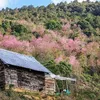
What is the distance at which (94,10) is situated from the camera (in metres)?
93.1

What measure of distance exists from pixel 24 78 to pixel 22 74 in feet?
1.44

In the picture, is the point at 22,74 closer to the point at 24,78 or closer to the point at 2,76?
the point at 24,78

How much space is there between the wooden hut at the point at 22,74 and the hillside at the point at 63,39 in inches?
132

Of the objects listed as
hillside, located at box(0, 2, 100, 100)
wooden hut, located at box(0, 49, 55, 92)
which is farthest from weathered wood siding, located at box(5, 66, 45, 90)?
hillside, located at box(0, 2, 100, 100)

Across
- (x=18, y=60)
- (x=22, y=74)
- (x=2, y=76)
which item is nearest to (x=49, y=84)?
(x=22, y=74)

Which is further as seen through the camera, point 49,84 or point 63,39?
point 63,39

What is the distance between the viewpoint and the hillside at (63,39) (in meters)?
46.5

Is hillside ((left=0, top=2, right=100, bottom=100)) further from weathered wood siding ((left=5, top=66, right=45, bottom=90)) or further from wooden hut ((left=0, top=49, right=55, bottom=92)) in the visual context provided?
weathered wood siding ((left=5, top=66, right=45, bottom=90))

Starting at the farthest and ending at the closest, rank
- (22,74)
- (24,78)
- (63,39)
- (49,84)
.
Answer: (63,39), (49,84), (24,78), (22,74)

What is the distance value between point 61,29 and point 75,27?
4.07 metres

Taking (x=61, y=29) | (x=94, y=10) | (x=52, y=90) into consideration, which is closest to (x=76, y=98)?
(x=52, y=90)

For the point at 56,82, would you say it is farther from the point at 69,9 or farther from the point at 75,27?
the point at 69,9

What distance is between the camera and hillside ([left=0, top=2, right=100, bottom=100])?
46500 mm

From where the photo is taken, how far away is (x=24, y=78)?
34469mm
